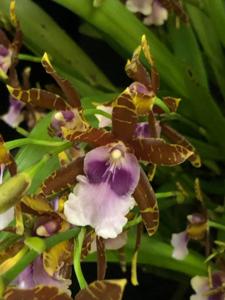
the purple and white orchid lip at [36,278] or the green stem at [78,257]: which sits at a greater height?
the green stem at [78,257]

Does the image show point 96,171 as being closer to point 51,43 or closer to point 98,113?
point 98,113

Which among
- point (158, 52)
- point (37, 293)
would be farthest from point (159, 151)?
point (158, 52)

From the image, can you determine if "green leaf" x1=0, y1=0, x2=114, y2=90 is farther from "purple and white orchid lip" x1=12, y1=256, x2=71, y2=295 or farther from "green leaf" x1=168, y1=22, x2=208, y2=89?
"purple and white orchid lip" x1=12, y1=256, x2=71, y2=295

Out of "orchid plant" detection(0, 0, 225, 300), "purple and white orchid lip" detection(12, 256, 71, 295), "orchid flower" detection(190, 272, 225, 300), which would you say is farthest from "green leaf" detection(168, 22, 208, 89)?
"purple and white orchid lip" detection(12, 256, 71, 295)

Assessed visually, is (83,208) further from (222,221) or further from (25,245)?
(222,221)

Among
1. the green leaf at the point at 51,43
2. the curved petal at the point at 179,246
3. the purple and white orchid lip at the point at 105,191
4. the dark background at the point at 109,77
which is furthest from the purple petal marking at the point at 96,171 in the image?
the dark background at the point at 109,77

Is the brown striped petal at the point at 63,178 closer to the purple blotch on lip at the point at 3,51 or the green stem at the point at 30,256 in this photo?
the green stem at the point at 30,256
